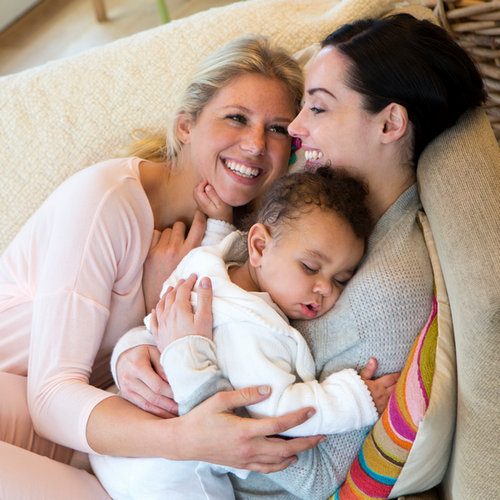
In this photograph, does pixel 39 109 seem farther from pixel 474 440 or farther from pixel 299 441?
pixel 474 440

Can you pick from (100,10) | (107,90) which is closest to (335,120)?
(107,90)

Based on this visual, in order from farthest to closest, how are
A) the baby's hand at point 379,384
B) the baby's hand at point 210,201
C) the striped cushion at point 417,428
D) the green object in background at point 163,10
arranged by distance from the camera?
the green object in background at point 163,10 → the baby's hand at point 210,201 → the baby's hand at point 379,384 → the striped cushion at point 417,428

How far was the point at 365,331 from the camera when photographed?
4.04 feet

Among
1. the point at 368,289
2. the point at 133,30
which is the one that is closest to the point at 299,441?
the point at 368,289

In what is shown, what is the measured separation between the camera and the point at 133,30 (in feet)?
12.0

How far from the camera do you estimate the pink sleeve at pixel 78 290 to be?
1361 mm

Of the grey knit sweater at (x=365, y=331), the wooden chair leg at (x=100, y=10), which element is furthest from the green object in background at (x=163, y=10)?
the grey knit sweater at (x=365, y=331)

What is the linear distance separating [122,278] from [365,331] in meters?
0.66

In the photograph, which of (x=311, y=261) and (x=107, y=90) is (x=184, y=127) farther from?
(x=311, y=261)

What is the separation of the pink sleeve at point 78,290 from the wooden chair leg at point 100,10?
2543mm

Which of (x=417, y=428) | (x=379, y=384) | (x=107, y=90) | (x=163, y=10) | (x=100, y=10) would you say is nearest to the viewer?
(x=417, y=428)

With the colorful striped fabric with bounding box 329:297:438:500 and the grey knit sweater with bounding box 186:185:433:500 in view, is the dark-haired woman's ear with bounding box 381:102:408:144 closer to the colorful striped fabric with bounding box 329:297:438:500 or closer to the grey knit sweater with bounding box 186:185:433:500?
the grey knit sweater with bounding box 186:185:433:500

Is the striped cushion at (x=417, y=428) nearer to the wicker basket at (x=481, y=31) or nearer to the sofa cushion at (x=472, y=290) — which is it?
the sofa cushion at (x=472, y=290)

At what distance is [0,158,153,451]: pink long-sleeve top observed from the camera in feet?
4.50
